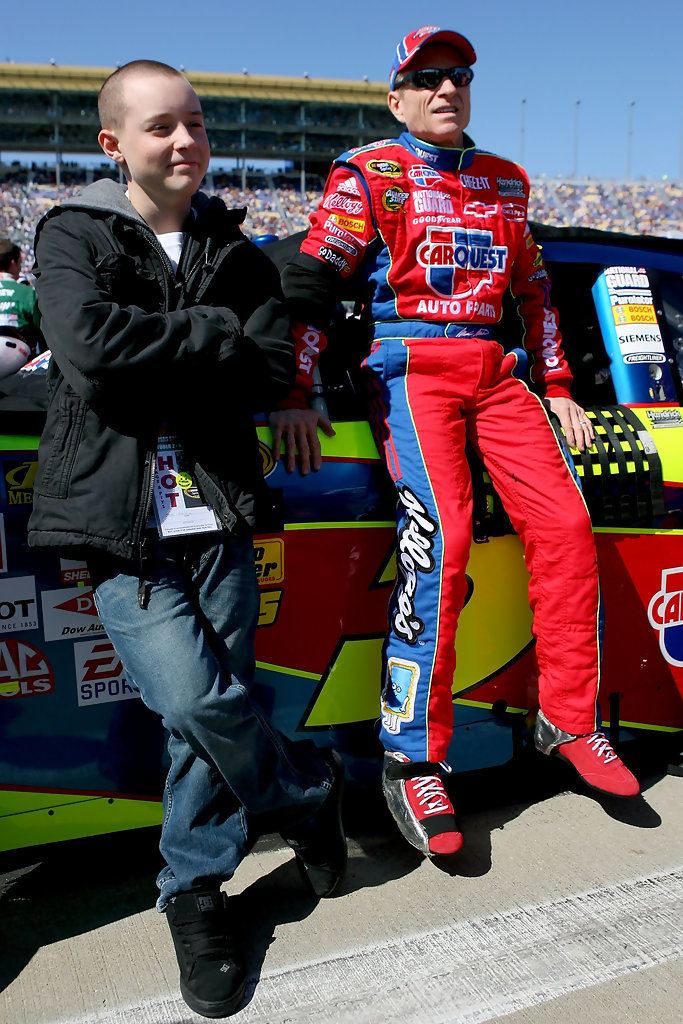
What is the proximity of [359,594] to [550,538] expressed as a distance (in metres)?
0.50

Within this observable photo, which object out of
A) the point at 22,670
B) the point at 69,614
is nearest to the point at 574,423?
the point at 69,614

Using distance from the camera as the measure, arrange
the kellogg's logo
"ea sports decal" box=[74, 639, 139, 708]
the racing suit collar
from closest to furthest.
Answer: the kellogg's logo → "ea sports decal" box=[74, 639, 139, 708] → the racing suit collar

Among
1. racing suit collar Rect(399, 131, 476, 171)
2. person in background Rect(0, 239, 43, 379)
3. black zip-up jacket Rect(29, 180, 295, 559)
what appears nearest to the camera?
black zip-up jacket Rect(29, 180, 295, 559)

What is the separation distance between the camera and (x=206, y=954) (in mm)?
1754

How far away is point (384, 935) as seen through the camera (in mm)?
1932

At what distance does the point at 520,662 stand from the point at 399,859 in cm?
61

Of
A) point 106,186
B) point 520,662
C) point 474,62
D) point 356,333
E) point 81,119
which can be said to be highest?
point 81,119

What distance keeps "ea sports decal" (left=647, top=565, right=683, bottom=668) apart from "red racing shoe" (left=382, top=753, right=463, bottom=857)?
0.78 metres

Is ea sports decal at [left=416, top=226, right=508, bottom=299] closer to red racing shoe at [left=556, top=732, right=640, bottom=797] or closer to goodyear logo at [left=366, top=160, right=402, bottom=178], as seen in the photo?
goodyear logo at [left=366, top=160, right=402, bottom=178]

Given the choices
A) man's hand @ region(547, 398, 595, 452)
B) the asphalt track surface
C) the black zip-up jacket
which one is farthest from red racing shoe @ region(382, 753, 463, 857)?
man's hand @ region(547, 398, 595, 452)

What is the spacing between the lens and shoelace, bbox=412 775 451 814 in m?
2.11

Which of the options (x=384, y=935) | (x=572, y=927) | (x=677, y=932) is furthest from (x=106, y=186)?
(x=677, y=932)

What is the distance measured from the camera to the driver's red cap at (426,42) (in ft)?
7.50

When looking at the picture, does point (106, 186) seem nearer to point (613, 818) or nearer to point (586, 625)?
point (586, 625)
